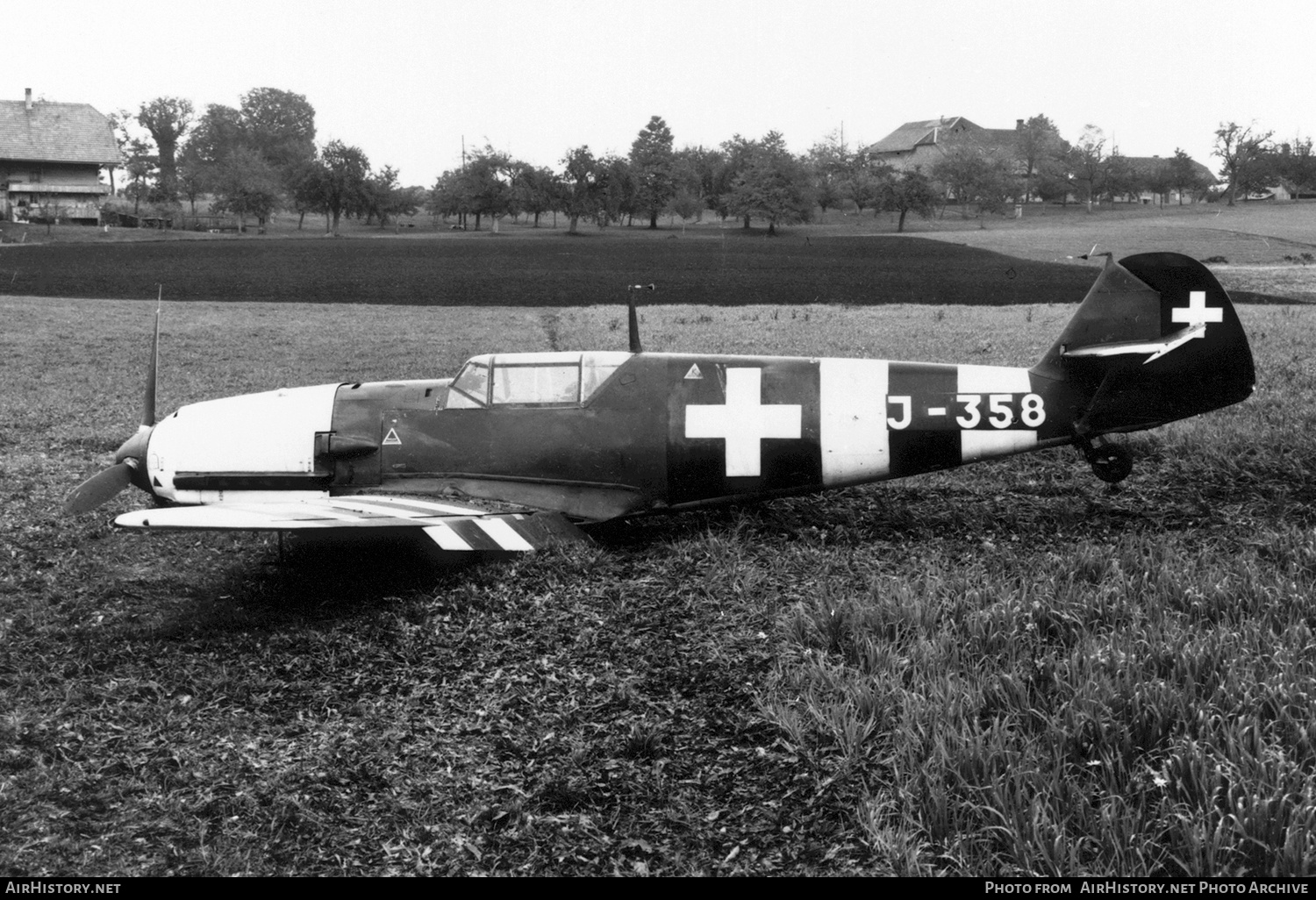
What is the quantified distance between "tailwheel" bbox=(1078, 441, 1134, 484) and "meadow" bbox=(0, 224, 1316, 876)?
422 millimetres

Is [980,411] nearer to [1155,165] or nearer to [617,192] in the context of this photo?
[1155,165]

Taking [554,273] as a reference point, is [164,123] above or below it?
above

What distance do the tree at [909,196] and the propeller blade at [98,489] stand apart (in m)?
61.9

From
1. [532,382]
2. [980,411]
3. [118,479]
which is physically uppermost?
[532,382]

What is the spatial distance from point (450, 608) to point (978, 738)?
3505mm

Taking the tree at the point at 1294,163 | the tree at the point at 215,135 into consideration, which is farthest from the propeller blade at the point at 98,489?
the tree at the point at 215,135

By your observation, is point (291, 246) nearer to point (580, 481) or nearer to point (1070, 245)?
point (1070, 245)

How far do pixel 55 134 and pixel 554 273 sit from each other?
191ft

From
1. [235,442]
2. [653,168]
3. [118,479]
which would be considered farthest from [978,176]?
[118,479]

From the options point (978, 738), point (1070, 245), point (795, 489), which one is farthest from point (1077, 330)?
point (1070, 245)

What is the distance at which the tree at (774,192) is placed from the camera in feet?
214

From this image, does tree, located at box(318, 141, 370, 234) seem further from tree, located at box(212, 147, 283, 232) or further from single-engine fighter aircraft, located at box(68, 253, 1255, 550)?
single-engine fighter aircraft, located at box(68, 253, 1255, 550)

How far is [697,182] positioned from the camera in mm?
74438

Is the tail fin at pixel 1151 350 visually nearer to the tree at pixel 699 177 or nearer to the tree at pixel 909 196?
the tree at pixel 909 196
